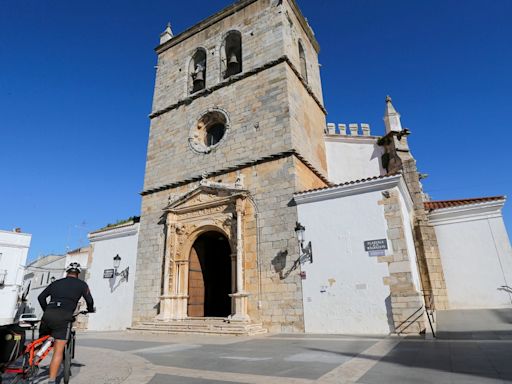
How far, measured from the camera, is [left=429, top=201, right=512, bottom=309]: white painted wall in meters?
10.5

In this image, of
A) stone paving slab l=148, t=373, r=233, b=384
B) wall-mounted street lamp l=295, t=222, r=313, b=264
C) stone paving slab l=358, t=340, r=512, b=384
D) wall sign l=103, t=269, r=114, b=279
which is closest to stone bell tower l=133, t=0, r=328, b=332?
wall-mounted street lamp l=295, t=222, r=313, b=264

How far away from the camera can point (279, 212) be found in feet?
31.9

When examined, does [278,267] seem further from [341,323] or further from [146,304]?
[146,304]

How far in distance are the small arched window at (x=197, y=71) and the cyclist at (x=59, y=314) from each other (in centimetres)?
1192

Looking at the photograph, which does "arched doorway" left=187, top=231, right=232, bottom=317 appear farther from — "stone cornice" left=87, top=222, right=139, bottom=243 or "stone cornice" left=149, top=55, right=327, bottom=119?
"stone cornice" left=149, top=55, right=327, bottom=119

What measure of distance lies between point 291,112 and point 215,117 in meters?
3.48

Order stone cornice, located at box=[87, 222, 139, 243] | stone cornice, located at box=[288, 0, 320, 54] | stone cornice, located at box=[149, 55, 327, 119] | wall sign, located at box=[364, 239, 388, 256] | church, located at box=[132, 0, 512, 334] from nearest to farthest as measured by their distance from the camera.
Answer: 1. wall sign, located at box=[364, 239, 388, 256]
2. church, located at box=[132, 0, 512, 334]
3. stone cornice, located at box=[149, 55, 327, 119]
4. stone cornice, located at box=[87, 222, 139, 243]
5. stone cornice, located at box=[288, 0, 320, 54]

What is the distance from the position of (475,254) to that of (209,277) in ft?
30.8

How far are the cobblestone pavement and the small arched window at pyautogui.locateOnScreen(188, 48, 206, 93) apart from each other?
1114cm

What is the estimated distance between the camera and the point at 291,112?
10867mm

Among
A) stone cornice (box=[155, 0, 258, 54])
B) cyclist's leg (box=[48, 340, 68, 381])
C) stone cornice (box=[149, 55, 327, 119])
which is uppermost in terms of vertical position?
stone cornice (box=[155, 0, 258, 54])

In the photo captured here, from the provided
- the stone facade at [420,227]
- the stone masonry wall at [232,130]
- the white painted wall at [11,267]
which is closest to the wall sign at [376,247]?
the stone facade at [420,227]

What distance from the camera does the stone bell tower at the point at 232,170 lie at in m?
9.54

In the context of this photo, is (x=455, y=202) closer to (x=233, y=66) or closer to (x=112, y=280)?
(x=233, y=66)
